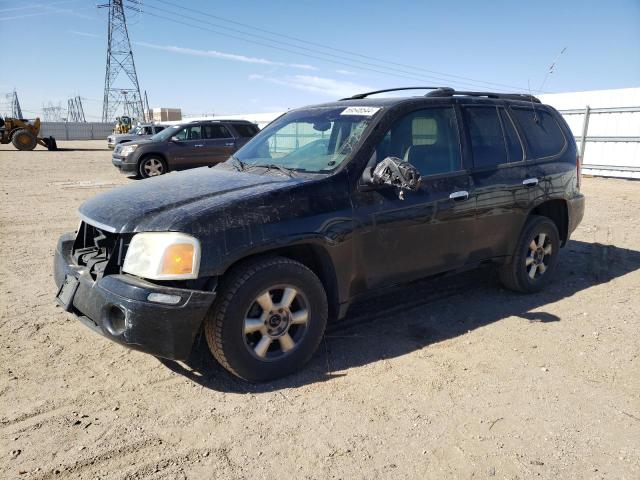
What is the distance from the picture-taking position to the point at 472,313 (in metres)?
4.43

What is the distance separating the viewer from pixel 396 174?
3.26 metres

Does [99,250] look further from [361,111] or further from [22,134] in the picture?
[22,134]

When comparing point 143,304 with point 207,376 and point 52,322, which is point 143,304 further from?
point 52,322

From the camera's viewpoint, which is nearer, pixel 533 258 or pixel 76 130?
pixel 533 258

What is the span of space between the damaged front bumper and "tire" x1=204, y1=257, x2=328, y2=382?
0.48 ft

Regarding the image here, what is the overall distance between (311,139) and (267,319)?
5.39ft

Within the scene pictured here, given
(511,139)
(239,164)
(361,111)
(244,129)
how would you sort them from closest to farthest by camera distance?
(361,111) → (239,164) → (511,139) → (244,129)

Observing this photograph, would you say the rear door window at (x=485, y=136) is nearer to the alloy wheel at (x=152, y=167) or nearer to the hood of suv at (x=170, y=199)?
the hood of suv at (x=170, y=199)

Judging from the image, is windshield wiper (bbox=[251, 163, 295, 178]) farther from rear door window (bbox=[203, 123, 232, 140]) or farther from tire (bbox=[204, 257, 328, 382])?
rear door window (bbox=[203, 123, 232, 140])

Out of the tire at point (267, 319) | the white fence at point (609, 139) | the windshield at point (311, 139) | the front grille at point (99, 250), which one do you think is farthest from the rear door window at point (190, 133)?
the tire at point (267, 319)

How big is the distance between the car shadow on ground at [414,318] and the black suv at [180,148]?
9.62 metres

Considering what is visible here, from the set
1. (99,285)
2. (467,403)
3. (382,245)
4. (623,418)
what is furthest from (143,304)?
(623,418)

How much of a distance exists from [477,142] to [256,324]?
8.16ft

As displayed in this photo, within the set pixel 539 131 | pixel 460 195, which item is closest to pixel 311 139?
pixel 460 195
